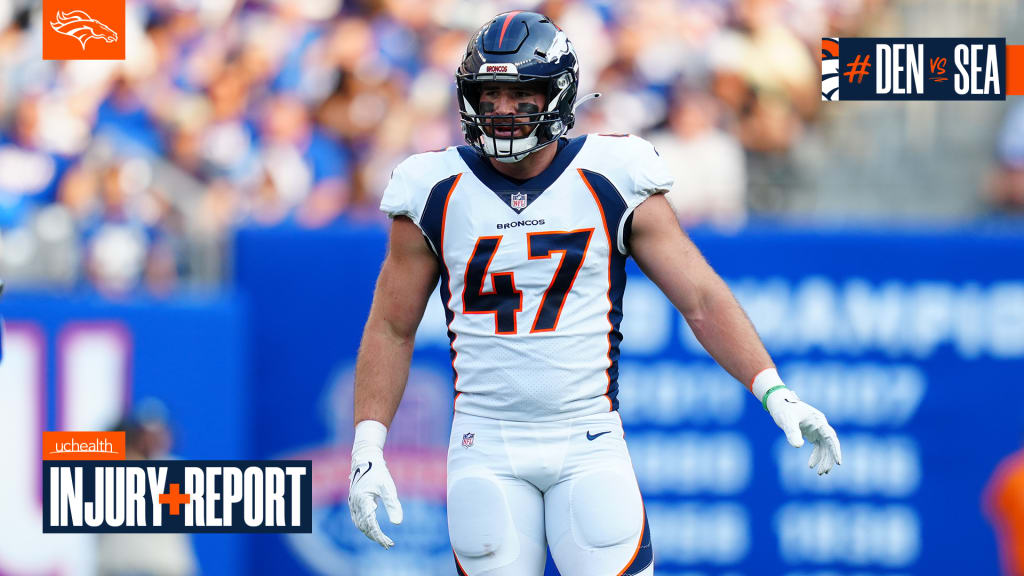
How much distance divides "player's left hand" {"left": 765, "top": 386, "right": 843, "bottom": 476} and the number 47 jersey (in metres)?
0.54

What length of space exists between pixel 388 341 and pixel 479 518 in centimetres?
65

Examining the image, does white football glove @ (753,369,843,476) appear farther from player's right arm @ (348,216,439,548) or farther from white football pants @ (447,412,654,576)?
player's right arm @ (348,216,439,548)

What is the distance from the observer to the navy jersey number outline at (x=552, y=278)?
449cm

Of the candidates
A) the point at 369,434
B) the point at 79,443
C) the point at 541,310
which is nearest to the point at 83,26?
the point at 79,443

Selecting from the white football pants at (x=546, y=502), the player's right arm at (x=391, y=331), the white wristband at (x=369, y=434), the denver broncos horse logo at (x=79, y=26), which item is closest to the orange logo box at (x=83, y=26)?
the denver broncos horse logo at (x=79, y=26)

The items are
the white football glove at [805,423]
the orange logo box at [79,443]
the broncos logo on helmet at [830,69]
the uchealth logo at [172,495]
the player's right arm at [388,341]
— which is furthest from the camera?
the orange logo box at [79,443]

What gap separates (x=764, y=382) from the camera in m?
4.52

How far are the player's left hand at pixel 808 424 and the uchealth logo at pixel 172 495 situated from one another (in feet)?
8.18

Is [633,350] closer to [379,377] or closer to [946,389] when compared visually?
[946,389]

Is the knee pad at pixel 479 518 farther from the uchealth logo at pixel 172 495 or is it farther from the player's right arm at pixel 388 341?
the uchealth logo at pixel 172 495

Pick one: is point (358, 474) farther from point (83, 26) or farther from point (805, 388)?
point (805, 388)

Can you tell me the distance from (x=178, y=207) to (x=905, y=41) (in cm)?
424

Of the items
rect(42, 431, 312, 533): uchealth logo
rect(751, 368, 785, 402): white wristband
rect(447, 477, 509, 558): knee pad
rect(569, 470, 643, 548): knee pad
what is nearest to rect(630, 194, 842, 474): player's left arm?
rect(751, 368, 785, 402): white wristband

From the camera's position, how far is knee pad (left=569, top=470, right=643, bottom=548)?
443 cm
